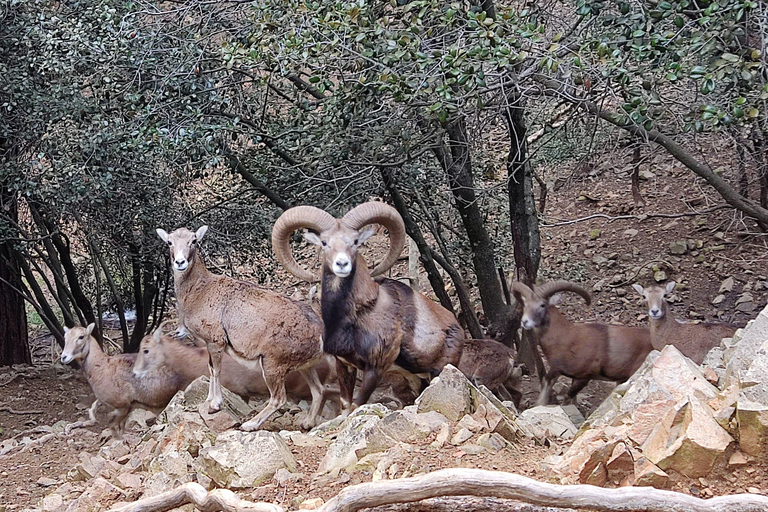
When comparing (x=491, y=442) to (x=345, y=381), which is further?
(x=345, y=381)

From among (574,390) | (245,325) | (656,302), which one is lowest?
(574,390)

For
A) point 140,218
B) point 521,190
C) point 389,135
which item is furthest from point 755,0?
point 140,218

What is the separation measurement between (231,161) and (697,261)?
972 cm

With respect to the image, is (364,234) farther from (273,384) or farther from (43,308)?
(43,308)

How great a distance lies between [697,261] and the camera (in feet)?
52.7

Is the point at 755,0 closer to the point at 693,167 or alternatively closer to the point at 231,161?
the point at 693,167

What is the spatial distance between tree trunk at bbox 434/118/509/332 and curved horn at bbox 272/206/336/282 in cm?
218

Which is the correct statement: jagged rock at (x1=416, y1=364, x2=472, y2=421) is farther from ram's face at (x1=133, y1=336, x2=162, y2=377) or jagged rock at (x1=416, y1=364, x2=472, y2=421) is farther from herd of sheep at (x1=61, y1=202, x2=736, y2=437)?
ram's face at (x1=133, y1=336, x2=162, y2=377)

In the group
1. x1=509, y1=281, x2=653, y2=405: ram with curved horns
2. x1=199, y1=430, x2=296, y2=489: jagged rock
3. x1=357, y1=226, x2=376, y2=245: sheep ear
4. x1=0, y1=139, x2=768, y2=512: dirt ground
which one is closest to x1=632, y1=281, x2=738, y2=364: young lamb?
x1=509, y1=281, x2=653, y2=405: ram with curved horns

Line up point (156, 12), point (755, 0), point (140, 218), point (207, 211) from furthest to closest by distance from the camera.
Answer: point (207, 211) < point (140, 218) < point (156, 12) < point (755, 0)

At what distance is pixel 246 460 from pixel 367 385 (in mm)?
2519

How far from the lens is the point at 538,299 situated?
10.2 m

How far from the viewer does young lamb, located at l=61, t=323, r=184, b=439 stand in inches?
370

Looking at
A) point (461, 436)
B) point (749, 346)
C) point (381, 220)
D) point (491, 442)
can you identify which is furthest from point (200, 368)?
point (749, 346)
